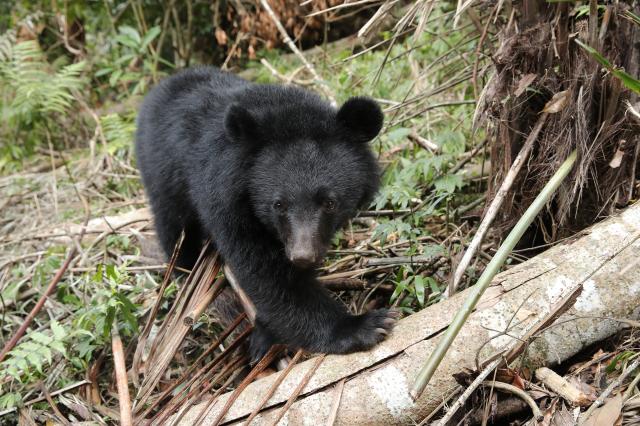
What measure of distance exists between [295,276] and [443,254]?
1.03m

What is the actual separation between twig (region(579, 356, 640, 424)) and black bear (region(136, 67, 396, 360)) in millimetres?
1122

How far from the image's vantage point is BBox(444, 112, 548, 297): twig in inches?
140

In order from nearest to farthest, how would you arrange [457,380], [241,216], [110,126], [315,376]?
[457,380], [315,376], [241,216], [110,126]

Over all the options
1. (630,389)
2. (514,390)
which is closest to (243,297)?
(514,390)

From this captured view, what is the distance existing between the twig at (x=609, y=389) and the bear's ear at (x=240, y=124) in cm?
231

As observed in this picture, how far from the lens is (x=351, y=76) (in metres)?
7.52

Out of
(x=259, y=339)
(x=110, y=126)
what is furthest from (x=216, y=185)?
(x=110, y=126)

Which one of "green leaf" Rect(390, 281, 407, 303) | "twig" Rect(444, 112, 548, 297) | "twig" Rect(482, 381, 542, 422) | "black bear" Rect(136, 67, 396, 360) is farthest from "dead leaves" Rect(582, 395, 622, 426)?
"green leaf" Rect(390, 281, 407, 303)

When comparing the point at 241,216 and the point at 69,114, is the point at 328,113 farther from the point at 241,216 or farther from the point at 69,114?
the point at 69,114

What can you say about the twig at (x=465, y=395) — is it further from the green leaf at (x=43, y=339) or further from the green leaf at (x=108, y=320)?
the green leaf at (x=43, y=339)

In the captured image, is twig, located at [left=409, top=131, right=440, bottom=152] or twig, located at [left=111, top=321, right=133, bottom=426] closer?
twig, located at [left=111, top=321, right=133, bottom=426]

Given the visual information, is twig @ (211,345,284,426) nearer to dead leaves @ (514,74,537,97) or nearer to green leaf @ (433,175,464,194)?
green leaf @ (433,175,464,194)

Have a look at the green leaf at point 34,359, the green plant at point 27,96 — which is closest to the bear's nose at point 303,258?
the green leaf at point 34,359

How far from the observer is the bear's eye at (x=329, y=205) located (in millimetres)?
3910
